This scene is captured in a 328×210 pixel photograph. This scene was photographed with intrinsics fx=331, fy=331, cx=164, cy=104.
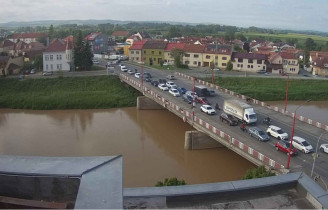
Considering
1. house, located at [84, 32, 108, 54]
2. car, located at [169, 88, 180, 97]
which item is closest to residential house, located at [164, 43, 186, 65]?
house, located at [84, 32, 108, 54]

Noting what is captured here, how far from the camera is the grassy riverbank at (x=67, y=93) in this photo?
41000 mm

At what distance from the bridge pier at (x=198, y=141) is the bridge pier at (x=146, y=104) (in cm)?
1347

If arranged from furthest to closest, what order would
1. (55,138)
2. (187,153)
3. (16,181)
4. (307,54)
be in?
(307,54) < (55,138) < (187,153) < (16,181)

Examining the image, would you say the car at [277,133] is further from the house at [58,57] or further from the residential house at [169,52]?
the residential house at [169,52]

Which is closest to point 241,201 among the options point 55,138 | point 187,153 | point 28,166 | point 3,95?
point 28,166

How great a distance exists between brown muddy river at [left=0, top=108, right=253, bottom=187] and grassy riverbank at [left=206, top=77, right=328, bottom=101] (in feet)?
51.6

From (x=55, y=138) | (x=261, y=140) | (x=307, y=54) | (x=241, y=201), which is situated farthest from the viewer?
(x=307, y=54)

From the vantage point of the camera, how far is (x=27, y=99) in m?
41.8

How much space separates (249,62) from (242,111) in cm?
3529

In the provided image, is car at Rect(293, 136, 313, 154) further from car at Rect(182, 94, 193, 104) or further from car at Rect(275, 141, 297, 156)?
car at Rect(182, 94, 193, 104)

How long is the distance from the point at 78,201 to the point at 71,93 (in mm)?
39021

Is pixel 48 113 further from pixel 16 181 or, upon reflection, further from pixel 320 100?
pixel 320 100

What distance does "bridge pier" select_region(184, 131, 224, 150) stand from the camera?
84.6 ft

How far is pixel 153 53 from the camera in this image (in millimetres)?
67562
